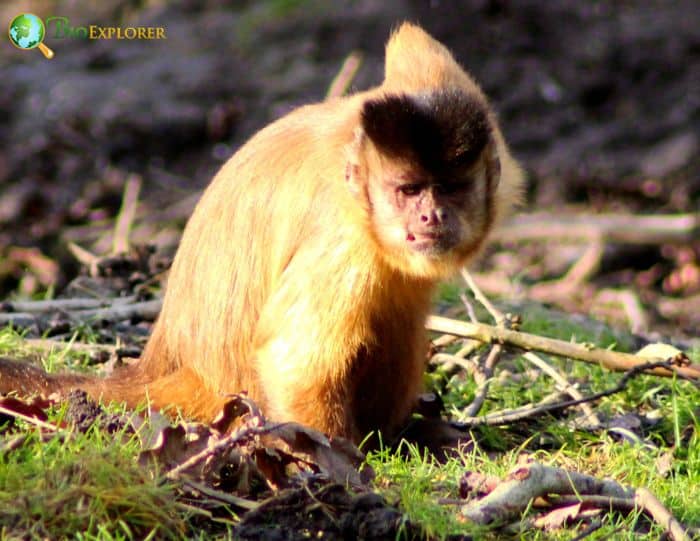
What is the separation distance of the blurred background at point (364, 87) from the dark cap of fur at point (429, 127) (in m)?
5.21

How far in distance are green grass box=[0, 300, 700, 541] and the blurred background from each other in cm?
390

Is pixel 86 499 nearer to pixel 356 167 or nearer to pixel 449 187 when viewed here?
pixel 356 167

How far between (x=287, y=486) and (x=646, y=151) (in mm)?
8446

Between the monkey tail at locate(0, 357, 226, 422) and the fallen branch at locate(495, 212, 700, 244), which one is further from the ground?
the monkey tail at locate(0, 357, 226, 422)

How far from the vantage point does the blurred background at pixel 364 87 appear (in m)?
11.0

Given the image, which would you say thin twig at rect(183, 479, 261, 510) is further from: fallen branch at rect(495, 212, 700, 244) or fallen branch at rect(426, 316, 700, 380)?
fallen branch at rect(495, 212, 700, 244)

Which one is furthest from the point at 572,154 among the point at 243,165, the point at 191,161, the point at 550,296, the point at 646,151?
the point at 243,165

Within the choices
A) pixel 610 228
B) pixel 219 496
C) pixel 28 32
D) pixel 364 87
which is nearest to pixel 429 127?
pixel 219 496

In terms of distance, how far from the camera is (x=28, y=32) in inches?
497

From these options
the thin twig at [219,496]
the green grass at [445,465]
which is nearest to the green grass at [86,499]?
the green grass at [445,465]

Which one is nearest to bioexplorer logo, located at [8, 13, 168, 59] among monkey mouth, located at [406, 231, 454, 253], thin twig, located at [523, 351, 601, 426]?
thin twig, located at [523, 351, 601, 426]

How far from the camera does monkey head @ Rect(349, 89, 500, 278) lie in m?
5.03

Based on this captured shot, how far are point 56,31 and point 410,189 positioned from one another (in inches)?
353

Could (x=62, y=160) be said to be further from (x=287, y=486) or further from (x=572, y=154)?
(x=287, y=486)
